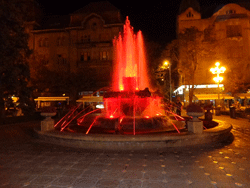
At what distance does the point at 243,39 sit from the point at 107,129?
120ft

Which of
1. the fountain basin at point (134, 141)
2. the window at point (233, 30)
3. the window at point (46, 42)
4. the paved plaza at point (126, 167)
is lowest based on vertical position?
the paved plaza at point (126, 167)

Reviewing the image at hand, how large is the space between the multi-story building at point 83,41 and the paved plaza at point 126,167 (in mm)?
30105

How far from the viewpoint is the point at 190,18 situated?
127 feet

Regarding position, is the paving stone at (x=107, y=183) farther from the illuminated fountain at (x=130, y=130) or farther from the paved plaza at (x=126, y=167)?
the illuminated fountain at (x=130, y=130)

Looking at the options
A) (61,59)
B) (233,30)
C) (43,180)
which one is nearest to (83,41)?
(61,59)

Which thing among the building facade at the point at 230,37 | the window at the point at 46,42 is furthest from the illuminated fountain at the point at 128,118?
the window at the point at 46,42

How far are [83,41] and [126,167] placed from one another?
36.0 m

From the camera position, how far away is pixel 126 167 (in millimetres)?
5305

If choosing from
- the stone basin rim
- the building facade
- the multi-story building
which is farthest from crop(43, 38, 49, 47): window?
the stone basin rim

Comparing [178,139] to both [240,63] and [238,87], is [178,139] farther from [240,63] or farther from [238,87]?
[240,63]

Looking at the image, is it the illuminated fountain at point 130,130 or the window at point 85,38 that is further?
A: the window at point 85,38

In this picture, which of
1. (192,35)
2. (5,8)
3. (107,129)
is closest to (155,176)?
(107,129)

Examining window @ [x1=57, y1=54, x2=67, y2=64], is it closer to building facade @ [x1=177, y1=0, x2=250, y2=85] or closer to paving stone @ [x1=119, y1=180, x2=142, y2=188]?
building facade @ [x1=177, y1=0, x2=250, y2=85]

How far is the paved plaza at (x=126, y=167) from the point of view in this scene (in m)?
4.35
